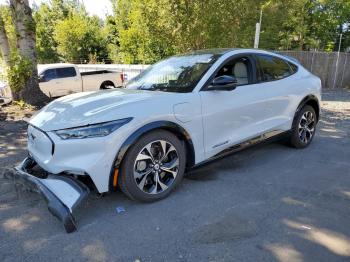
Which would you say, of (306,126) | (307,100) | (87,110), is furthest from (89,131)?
(306,126)

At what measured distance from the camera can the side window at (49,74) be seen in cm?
1187

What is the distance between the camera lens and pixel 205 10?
10195 mm

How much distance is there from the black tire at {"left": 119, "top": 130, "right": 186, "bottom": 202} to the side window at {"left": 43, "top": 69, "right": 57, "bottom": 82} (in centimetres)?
943

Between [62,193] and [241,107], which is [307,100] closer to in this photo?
[241,107]

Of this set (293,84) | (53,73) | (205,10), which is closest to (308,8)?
(205,10)

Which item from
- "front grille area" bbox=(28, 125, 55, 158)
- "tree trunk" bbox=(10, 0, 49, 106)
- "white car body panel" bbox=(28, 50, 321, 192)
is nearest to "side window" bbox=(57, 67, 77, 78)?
"tree trunk" bbox=(10, 0, 49, 106)

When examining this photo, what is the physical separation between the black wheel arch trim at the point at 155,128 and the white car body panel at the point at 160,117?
34mm

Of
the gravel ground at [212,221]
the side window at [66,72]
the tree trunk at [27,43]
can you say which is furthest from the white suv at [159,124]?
the side window at [66,72]

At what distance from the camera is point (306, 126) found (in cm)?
557

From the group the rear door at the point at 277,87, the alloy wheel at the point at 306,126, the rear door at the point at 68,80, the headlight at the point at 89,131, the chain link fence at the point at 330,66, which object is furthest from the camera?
the chain link fence at the point at 330,66

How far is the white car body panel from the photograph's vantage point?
3260mm

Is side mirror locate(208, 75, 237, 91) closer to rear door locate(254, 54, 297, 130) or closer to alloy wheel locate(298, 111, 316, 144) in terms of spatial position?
rear door locate(254, 54, 297, 130)

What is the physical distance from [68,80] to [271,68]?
920 centimetres

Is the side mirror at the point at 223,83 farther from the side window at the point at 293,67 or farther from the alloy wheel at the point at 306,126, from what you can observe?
the alloy wheel at the point at 306,126
